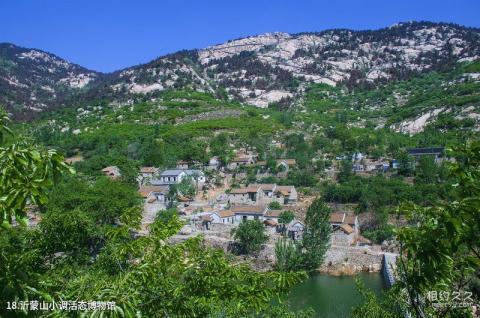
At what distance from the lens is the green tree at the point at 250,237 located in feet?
89.6

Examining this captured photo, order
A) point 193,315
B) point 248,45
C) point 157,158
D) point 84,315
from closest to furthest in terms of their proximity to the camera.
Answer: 1. point 84,315
2. point 193,315
3. point 157,158
4. point 248,45

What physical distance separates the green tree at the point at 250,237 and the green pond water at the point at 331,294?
428cm

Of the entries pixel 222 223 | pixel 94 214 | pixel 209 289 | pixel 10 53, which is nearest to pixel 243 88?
pixel 222 223

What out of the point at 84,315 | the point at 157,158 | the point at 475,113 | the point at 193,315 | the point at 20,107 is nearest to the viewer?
the point at 84,315

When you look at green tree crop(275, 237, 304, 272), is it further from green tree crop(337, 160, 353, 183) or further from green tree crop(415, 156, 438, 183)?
green tree crop(415, 156, 438, 183)

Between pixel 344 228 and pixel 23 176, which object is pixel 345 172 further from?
pixel 23 176

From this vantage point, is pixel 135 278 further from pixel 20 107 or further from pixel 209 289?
pixel 20 107

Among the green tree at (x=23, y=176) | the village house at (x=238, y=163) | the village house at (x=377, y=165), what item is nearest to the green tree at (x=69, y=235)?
the green tree at (x=23, y=176)

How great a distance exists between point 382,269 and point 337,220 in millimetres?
5722

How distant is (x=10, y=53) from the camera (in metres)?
169

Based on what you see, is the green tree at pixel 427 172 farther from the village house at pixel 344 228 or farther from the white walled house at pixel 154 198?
the white walled house at pixel 154 198

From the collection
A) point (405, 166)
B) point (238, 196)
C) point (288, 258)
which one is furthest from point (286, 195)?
point (288, 258)

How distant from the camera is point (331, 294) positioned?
2152 centimetres

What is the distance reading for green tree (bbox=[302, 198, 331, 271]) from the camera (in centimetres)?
2525
